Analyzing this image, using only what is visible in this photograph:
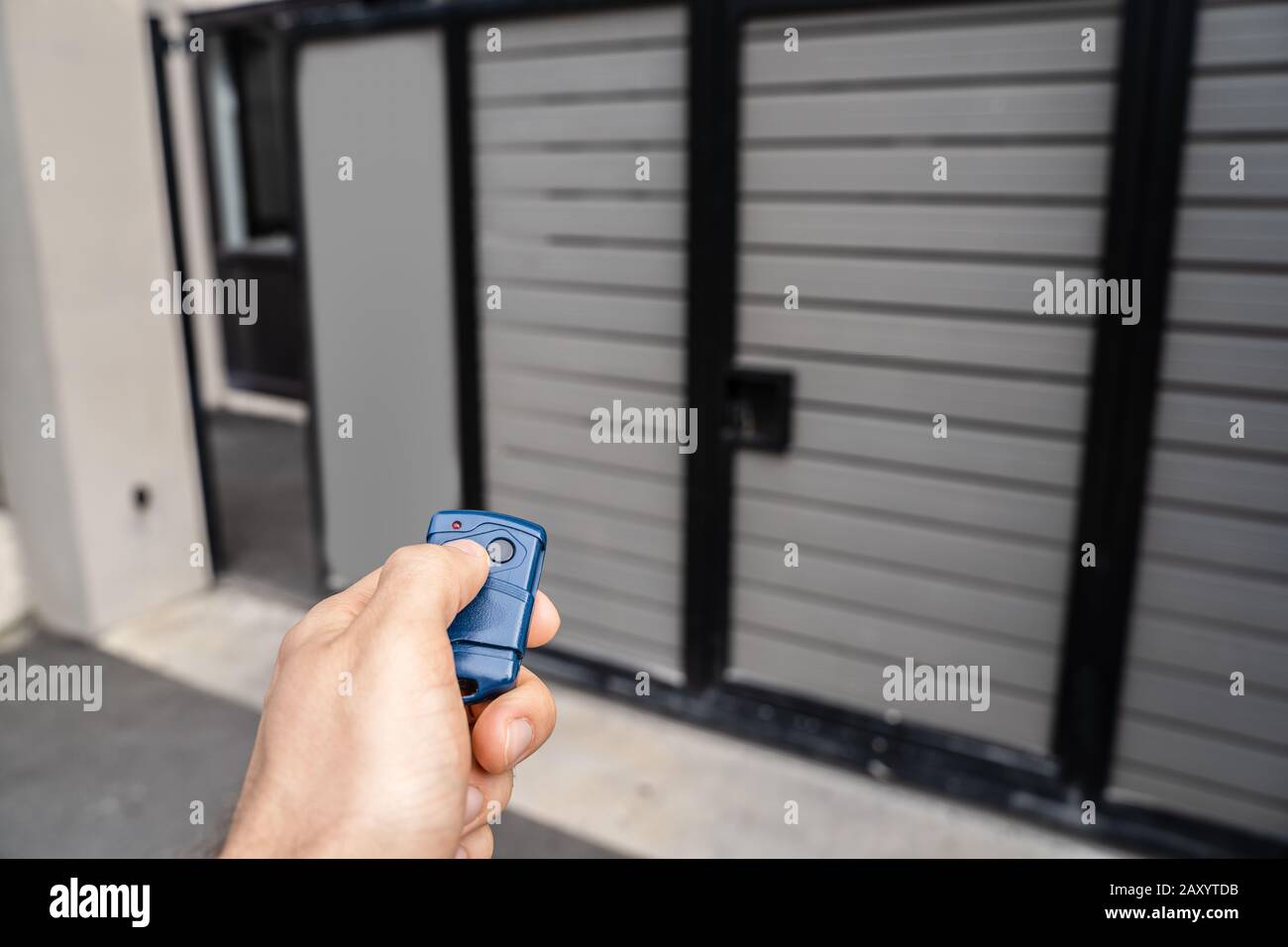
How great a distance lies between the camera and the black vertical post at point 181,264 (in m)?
5.50

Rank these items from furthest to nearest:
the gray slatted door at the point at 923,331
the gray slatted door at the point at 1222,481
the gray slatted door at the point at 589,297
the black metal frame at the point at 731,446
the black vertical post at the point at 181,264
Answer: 1. the black vertical post at the point at 181,264
2. the gray slatted door at the point at 589,297
3. the gray slatted door at the point at 923,331
4. the black metal frame at the point at 731,446
5. the gray slatted door at the point at 1222,481

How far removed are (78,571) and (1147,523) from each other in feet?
18.0

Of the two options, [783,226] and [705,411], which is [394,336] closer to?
[705,411]

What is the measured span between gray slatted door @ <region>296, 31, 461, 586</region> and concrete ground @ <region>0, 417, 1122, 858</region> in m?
1.11

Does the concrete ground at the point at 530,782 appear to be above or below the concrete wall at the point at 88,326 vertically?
below

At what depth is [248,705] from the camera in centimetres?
513

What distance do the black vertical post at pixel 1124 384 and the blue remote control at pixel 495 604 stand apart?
111 inches

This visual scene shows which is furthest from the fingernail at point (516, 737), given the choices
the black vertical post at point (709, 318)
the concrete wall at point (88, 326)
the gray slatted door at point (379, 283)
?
the concrete wall at point (88, 326)

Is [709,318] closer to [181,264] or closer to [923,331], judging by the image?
[923,331]

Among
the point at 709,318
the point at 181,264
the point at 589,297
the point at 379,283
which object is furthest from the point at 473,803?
the point at 181,264

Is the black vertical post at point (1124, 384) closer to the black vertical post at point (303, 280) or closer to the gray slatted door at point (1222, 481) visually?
the gray slatted door at point (1222, 481)

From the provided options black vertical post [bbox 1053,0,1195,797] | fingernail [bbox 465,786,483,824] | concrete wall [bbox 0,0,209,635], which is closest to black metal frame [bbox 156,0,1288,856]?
black vertical post [bbox 1053,0,1195,797]

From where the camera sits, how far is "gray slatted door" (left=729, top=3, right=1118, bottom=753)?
3.63 m

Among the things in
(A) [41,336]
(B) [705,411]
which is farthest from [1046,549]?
(A) [41,336]
